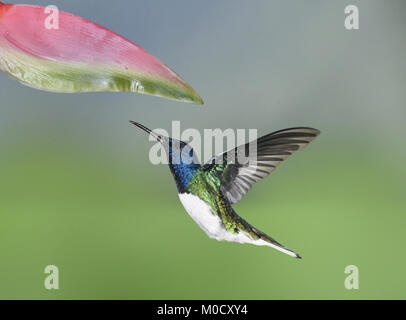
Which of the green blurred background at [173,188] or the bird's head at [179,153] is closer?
the bird's head at [179,153]

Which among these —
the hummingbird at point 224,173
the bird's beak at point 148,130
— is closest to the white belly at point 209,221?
the hummingbird at point 224,173

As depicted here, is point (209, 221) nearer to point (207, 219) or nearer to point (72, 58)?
point (207, 219)

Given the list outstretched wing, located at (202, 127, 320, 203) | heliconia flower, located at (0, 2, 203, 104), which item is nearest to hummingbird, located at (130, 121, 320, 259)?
outstretched wing, located at (202, 127, 320, 203)

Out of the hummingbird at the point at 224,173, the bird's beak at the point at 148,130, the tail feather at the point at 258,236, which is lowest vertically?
the tail feather at the point at 258,236

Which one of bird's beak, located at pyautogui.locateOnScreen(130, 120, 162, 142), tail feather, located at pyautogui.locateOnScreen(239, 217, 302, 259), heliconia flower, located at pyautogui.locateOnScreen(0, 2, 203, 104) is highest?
heliconia flower, located at pyautogui.locateOnScreen(0, 2, 203, 104)

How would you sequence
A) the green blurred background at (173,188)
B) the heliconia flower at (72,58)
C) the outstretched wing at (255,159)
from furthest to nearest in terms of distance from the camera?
the green blurred background at (173,188)
the outstretched wing at (255,159)
the heliconia flower at (72,58)

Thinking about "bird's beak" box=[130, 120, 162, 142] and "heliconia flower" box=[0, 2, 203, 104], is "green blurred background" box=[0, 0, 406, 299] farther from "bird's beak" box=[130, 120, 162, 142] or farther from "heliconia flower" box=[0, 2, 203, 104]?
"heliconia flower" box=[0, 2, 203, 104]

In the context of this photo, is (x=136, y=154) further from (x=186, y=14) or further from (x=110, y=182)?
(x=186, y=14)

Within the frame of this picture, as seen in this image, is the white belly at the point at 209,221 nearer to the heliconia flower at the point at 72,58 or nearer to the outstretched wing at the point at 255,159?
the outstretched wing at the point at 255,159
